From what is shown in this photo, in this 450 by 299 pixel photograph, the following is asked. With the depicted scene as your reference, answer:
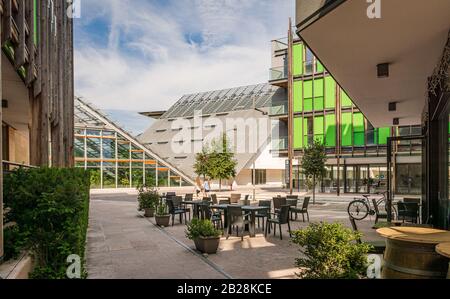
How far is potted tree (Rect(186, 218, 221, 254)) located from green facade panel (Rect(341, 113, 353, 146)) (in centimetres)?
2505

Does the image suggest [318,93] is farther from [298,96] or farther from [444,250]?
[444,250]

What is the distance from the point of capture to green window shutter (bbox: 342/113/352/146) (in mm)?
30656

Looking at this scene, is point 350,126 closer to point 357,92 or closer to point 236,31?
point 357,92

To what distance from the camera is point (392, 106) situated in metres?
11.7

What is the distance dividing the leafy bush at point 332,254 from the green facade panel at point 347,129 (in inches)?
1085

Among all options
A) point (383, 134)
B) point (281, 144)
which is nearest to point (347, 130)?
point (383, 134)

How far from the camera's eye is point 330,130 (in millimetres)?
31562

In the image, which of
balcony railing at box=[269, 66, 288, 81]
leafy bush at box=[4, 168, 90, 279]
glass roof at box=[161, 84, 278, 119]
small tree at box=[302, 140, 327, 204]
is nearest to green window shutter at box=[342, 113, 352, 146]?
balcony railing at box=[269, 66, 288, 81]

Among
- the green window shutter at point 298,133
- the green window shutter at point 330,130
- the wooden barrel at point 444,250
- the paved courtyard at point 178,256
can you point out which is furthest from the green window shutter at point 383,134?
the wooden barrel at point 444,250

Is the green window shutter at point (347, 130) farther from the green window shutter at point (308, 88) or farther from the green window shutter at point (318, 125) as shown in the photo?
the green window shutter at point (308, 88)

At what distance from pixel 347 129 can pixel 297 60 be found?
8.17 metres

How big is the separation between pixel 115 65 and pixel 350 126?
2764cm

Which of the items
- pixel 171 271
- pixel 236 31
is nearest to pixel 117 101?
pixel 236 31

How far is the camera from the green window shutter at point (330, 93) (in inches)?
1241
